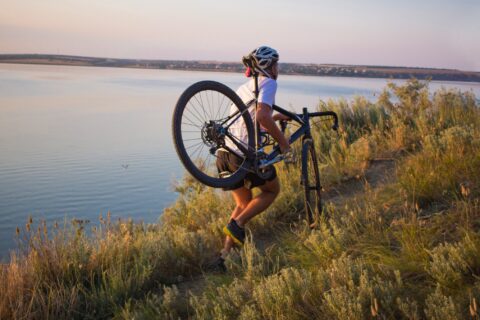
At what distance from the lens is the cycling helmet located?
4309mm

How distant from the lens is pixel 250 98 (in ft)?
14.4

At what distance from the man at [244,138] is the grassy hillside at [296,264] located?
30 centimetres

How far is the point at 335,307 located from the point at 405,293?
1.87ft

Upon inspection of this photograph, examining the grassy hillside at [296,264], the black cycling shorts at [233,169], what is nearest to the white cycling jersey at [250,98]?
the black cycling shorts at [233,169]

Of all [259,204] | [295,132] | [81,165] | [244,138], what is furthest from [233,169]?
[81,165]

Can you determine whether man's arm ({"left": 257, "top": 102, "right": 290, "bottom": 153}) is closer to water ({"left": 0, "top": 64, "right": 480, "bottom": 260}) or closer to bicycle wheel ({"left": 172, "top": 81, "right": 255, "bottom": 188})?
bicycle wheel ({"left": 172, "top": 81, "right": 255, "bottom": 188})

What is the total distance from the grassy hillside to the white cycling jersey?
1044mm

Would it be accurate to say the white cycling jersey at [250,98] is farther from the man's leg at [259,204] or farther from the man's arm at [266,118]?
the man's leg at [259,204]

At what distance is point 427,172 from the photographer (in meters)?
5.45

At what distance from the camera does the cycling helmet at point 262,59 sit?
4.31 meters

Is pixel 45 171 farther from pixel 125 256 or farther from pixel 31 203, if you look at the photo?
pixel 125 256

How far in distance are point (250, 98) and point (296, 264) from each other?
1691 millimetres

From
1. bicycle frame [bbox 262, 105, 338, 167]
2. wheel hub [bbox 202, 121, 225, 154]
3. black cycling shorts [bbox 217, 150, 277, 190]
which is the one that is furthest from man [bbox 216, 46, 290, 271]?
wheel hub [bbox 202, 121, 225, 154]

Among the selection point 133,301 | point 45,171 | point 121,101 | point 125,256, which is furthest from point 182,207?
point 121,101
